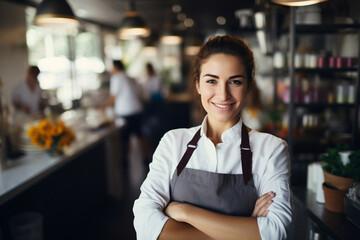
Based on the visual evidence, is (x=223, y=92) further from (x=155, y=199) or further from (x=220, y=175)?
(x=155, y=199)

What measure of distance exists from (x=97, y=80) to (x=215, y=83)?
737 cm

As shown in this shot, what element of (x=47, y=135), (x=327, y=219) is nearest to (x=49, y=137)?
(x=47, y=135)

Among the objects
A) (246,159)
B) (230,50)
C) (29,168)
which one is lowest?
(29,168)

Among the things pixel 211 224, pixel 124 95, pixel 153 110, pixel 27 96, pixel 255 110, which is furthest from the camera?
pixel 153 110

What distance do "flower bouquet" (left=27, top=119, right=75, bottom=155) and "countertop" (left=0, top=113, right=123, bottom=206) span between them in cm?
10

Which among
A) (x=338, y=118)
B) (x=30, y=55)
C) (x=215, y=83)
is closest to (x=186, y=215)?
(x=215, y=83)

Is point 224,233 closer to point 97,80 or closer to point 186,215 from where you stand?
point 186,215

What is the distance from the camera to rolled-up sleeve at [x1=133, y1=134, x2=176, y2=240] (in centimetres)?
128

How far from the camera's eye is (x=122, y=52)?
11195 millimetres

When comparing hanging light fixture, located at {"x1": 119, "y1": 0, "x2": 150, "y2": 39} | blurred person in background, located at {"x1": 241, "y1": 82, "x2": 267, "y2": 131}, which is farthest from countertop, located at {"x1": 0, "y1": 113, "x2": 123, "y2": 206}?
blurred person in background, located at {"x1": 241, "y1": 82, "x2": 267, "y2": 131}

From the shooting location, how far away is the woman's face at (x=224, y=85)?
1.36m

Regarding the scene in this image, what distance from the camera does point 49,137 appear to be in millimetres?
2773

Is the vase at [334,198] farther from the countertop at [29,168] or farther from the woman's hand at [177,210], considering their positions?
the countertop at [29,168]

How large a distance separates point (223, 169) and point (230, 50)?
548mm
